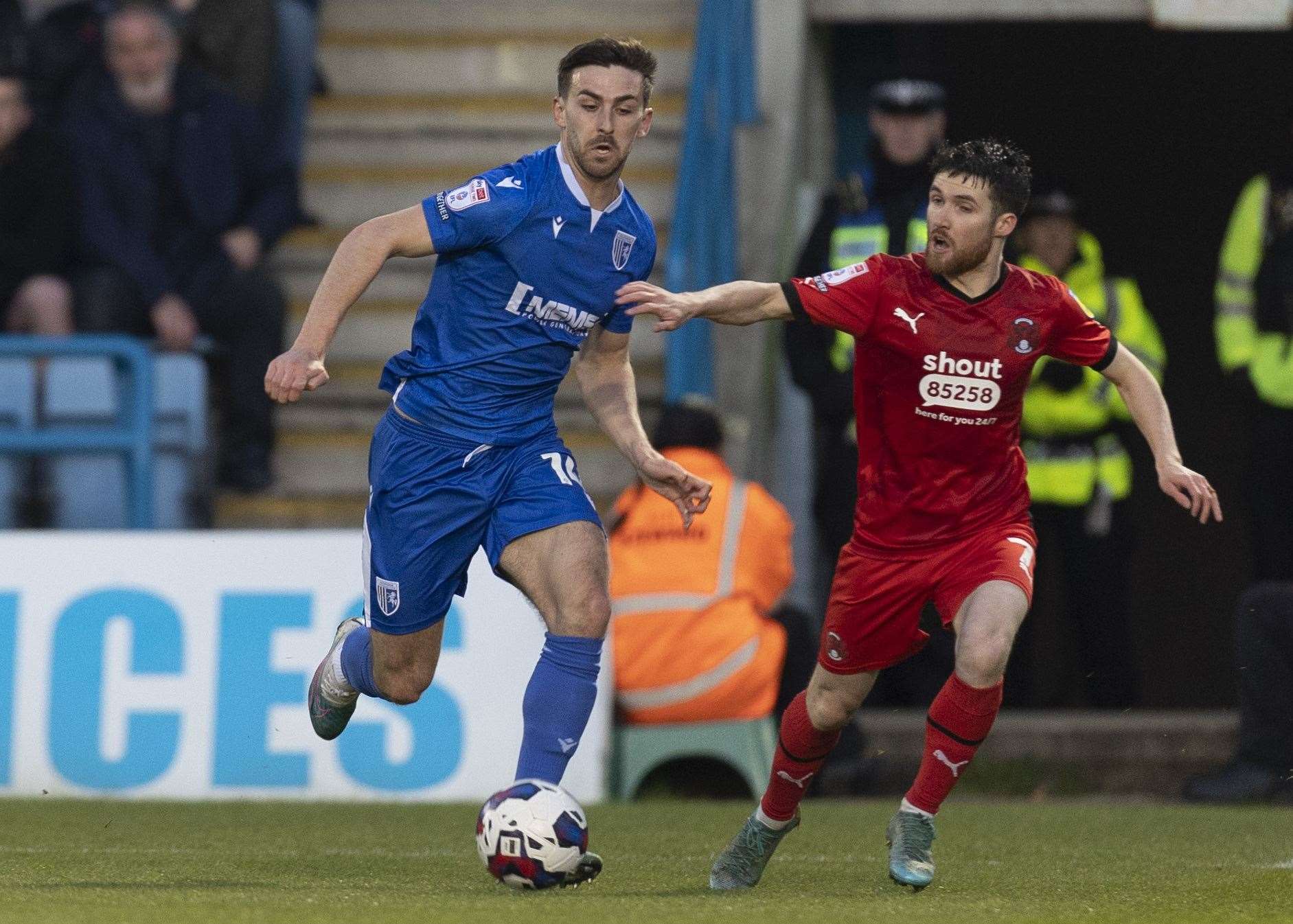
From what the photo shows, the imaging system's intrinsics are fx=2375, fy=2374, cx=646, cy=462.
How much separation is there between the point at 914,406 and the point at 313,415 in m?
5.09

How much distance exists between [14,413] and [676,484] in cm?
452

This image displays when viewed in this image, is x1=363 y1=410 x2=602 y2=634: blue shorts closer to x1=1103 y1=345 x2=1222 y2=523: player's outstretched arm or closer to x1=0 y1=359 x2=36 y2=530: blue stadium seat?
x1=1103 y1=345 x2=1222 y2=523: player's outstretched arm

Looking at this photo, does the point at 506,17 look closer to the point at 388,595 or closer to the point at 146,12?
the point at 146,12

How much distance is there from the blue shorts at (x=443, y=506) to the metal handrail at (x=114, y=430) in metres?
3.46

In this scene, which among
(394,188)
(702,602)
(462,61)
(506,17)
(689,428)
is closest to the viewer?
(702,602)

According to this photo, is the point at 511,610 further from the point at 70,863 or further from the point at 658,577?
the point at 70,863

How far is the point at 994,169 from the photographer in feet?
19.8

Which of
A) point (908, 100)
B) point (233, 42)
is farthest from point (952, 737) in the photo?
point (233, 42)

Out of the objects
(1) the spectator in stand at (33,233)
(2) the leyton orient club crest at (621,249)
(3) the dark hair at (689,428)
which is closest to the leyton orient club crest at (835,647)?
(2) the leyton orient club crest at (621,249)

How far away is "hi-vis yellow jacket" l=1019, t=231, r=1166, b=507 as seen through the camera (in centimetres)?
962

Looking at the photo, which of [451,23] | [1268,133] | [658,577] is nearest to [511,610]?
[658,577]

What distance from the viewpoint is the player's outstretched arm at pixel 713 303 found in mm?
5570

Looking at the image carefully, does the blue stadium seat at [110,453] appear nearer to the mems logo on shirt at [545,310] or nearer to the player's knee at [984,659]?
the mems logo on shirt at [545,310]

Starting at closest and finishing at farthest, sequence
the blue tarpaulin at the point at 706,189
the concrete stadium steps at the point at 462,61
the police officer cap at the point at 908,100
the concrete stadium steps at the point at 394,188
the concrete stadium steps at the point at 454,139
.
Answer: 1. the police officer cap at the point at 908,100
2. the blue tarpaulin at the point at 706,189
3. the concrete stadium steps at the point at 394,188
4. the concrete stadium steps at the point at 454,139
5. the concrete stadium steps at the point at 462,61
